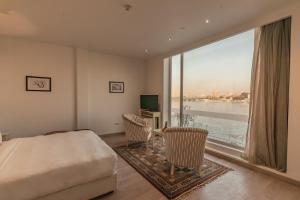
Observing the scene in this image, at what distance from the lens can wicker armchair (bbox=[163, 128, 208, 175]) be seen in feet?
8.14

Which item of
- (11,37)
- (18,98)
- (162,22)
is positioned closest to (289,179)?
(162,22)

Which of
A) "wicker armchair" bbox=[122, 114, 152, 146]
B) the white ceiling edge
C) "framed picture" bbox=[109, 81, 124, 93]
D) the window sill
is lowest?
the window sill

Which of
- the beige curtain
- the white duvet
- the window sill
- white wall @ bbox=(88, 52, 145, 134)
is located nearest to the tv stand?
white wall @ bbox=(88, 52, 145, 134)

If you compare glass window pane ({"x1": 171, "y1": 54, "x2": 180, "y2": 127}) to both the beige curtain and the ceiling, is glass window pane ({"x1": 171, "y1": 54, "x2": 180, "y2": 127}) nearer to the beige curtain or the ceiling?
the ceiling

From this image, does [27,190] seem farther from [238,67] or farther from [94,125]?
[238,67]

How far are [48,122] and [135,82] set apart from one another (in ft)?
9.60

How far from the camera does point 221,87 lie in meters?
3.70

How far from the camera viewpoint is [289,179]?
2.41 meters

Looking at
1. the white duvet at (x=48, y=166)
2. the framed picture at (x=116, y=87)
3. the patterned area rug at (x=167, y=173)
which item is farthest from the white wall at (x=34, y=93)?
the patterned area rug at (x=167, y=173)

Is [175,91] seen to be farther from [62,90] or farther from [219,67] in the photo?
[62,90]

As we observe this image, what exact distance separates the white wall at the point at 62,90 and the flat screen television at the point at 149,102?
0.36 metres

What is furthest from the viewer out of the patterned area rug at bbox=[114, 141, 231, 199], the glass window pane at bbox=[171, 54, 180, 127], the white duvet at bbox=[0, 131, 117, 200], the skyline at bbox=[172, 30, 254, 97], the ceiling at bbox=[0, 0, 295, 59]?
the glass window pane at bbox=[171, 54, 180, 127]

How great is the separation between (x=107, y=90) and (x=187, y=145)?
3.47 m

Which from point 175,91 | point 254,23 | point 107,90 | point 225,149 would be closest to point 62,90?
point 107,90
